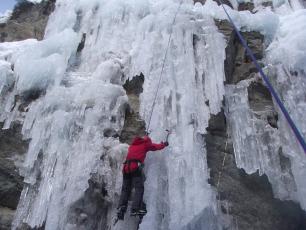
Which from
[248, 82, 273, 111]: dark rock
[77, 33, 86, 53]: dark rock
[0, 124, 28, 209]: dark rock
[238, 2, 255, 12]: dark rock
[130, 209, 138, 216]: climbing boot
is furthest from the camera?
[238, 2, 255, 12]: dark rock

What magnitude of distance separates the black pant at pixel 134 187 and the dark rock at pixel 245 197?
1559 mm

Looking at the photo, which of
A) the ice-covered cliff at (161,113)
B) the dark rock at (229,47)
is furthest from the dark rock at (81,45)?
the dark rock at (229,47)

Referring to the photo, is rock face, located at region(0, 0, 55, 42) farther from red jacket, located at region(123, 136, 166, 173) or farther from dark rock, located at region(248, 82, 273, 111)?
red jacket, located at region(123, 136, 166, 173)

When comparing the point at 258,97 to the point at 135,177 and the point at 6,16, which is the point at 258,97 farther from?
the point at 6,16

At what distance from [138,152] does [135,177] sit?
391mm

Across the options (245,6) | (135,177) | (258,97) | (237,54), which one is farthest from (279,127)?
(245,6)

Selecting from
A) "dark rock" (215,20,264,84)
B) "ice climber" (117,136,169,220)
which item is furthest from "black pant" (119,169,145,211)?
"dark rock" (215,20,264,84)

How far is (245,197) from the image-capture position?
725 centimetres

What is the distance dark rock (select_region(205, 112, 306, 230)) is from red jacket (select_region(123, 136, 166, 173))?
1352 millimetres

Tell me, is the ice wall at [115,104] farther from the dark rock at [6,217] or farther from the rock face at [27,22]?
the rock face at [27,22]

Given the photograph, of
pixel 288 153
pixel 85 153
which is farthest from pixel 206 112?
pixel 85 153

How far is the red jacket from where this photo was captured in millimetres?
6223

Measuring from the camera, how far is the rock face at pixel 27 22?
11445 mm

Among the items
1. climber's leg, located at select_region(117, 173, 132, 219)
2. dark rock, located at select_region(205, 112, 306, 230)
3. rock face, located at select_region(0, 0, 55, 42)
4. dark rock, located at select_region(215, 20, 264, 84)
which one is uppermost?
rock face, located at select_region(0, 0, 55, 42)
